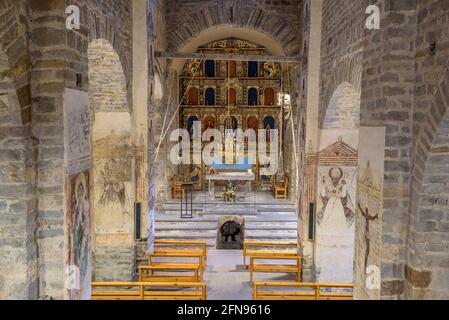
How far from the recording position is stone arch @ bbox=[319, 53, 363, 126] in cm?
692

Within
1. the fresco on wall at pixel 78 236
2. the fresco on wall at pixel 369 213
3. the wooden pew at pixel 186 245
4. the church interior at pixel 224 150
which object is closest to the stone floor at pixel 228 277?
the church interior at pixel 224 150

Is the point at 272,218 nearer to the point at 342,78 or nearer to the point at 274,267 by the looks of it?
the point at 274,267

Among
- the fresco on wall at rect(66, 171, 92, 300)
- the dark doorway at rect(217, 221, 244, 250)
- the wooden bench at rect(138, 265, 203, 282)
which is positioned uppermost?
the fresco on wall at rect(66, 171, 92, 300)

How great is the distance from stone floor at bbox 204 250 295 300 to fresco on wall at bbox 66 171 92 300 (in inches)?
154

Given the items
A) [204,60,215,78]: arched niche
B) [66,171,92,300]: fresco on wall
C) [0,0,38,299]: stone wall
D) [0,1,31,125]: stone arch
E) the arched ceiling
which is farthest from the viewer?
[204,60,215,78]: arched niche

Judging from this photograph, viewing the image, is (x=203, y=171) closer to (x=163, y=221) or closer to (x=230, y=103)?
(x=230, y=103)

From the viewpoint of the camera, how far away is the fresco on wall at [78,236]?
5191 millimetres

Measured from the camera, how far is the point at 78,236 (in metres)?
5.45

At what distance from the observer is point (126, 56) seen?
8.91 meters

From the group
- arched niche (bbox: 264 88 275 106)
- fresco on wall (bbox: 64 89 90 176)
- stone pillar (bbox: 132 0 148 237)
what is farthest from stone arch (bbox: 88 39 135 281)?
arched niche (bbox: 264 88 275 106)

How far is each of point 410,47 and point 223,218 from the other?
30.6 ft

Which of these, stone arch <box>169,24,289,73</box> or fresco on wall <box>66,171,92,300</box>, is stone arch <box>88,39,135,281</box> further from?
stone arch <box>169,24,289,73</box>

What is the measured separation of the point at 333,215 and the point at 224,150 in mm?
8182
